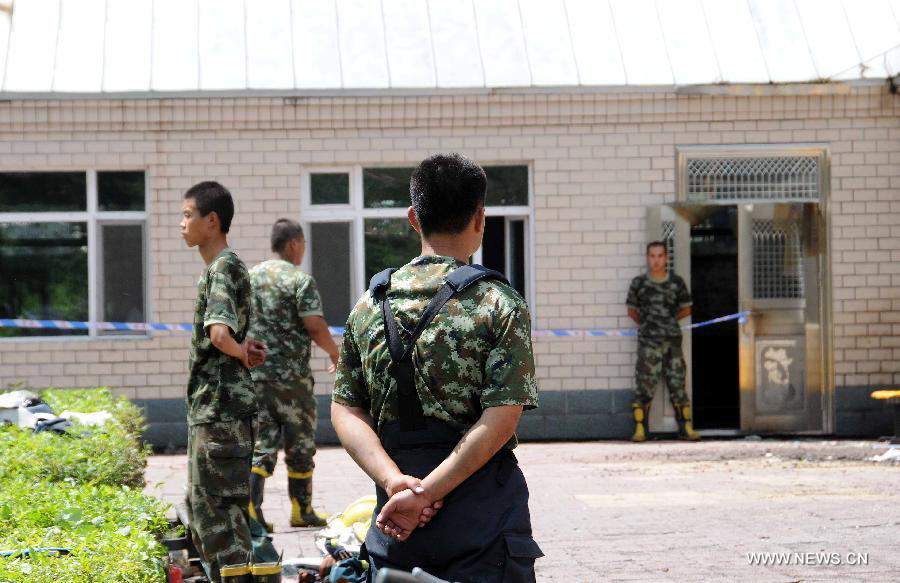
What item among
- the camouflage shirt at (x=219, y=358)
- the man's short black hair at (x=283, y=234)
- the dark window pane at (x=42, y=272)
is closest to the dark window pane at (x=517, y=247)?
the dark window pane at (x=42, y=272)

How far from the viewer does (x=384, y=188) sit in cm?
1418

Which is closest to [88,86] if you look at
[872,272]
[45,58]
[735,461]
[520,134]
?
[45,58]

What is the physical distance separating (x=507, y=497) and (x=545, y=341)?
10807mm

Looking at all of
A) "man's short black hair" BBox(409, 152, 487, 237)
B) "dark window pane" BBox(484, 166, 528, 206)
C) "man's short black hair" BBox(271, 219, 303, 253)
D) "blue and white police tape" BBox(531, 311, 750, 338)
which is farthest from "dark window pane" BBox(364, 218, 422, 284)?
"man's short black hair" BBox(409, 152, 487, 237)

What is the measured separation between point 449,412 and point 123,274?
1119cm

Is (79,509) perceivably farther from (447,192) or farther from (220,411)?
(447,192)

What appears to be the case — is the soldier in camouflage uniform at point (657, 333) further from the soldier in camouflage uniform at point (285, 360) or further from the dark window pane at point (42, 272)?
the soldier in camouflage uniform at point (285, 360)

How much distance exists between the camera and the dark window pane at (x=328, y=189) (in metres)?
14.1

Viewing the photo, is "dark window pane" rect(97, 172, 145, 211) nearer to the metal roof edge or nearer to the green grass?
the metal roof edge

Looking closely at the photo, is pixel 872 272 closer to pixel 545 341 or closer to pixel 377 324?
pixel 545 341

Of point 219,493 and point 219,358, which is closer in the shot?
point 219,493

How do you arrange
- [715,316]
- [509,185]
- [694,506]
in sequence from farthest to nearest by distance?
[715,316]
[509,185]
[694,506]

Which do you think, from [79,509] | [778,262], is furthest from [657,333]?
[79,509]

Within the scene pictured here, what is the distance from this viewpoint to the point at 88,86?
45.1ft
